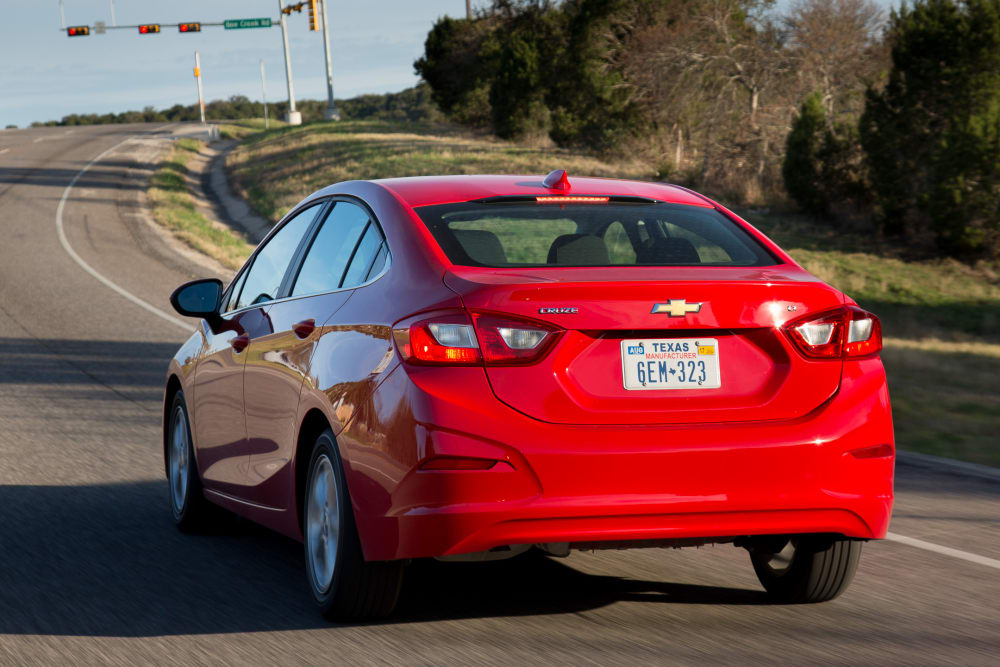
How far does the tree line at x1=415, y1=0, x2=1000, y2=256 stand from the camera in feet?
79.3

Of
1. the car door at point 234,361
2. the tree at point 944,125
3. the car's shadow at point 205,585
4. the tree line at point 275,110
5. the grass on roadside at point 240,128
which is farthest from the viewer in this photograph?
the tree line at point 275,110

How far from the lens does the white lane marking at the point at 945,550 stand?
595 centimetres

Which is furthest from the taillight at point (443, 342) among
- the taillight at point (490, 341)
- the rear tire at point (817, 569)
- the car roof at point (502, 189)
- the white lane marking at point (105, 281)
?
the white lane marking at point (105, 281)

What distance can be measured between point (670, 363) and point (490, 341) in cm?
60

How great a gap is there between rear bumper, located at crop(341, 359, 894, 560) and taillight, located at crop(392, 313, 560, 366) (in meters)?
0.10

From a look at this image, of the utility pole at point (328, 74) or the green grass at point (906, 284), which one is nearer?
the green grass at point (906, 284)

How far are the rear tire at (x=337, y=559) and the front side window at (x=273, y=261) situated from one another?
1.20 meters

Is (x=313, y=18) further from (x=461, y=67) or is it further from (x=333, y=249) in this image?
(x=333, y=249)

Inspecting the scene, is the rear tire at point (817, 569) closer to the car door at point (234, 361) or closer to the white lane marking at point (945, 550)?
the white lane marking at point (945, 550)

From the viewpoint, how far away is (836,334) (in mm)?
4574

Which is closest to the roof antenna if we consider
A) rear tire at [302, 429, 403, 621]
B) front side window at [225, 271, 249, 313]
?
rear tire at [302, 429, 403, 621]

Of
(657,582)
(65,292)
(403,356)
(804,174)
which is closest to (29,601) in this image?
(403,356)

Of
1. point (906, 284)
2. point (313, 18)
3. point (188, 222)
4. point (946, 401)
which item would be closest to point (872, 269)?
point (906, 284)

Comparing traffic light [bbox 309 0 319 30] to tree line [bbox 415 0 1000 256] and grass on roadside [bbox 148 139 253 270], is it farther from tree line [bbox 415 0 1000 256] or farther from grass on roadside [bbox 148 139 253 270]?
grass on roadside [bbox 148 139 253 270]
